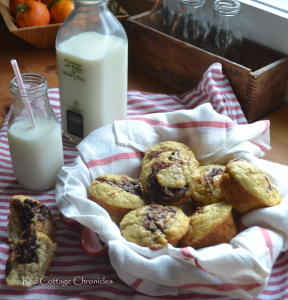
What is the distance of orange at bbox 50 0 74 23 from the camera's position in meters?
1.47

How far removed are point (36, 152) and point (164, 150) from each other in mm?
252

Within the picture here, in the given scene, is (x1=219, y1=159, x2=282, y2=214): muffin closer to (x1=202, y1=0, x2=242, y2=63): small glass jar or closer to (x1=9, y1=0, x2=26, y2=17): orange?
(x1=202, y1=0, x2=242, y2=63): small glass jar

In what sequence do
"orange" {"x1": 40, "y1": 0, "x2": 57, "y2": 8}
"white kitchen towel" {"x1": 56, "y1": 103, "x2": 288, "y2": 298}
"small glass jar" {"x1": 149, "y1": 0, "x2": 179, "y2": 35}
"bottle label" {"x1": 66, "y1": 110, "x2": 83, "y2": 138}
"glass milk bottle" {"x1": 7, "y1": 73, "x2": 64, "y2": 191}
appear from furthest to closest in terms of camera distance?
"orange" {"x1": 40, "y1": 0, "x2": 57, "y2": 8}, "small glass jar" {"x1": 149, "y1": 0, "x2": 179, "y2": 35}, "bottle label" {"x1": 66, "y1": 110, "x2": 83, "y2": 138}, "glass milk bottle" {"x1": 7, "y1": 73, "x2": 64, "y2": 191}, "white kitchen towel" {"x1": 56, "y1": 103, "x2": 288, "y2": 298}

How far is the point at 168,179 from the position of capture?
0.87m

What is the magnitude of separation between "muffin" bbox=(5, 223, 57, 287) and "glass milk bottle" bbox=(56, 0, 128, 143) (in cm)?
36

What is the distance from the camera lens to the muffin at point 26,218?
870 millimetres

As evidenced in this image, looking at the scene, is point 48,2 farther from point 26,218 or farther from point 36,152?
point 26,218

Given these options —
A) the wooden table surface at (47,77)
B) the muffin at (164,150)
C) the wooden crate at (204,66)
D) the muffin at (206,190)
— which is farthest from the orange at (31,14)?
the muffin at (206,190)

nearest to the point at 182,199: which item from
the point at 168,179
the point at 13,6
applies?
the point at 168,179

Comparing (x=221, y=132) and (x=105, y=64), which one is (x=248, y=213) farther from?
(x=105, y=64)

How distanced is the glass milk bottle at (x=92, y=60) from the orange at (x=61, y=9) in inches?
17.4

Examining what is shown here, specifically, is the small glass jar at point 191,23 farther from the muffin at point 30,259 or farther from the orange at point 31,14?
the muffin at point 30,259

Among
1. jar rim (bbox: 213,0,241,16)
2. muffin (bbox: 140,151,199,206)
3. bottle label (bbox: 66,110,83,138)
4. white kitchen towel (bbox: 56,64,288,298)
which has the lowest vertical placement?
bottle label (bbox: 66,110,83,138)

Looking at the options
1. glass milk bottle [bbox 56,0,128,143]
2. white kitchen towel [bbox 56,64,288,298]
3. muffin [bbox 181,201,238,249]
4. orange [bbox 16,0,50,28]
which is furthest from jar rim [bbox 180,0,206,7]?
muffin [bbox 181,201,238,249]
